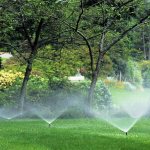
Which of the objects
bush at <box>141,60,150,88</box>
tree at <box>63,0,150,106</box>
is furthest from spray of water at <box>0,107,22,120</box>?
bush at <box>141,60,150,88</box>

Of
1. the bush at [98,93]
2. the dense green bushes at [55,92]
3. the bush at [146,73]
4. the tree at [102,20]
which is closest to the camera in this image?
the tree at [102,20]

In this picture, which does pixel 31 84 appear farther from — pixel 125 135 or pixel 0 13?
pixel 125 135

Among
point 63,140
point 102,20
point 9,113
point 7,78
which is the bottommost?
point 63,140

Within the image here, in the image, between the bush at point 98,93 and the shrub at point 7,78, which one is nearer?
the bush at point 98,93

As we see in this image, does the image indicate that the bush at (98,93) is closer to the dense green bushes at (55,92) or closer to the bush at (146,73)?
the dense green bushes at (55,92)

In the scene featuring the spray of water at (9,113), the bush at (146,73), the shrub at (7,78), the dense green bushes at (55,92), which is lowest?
the spray of water at (9,113)

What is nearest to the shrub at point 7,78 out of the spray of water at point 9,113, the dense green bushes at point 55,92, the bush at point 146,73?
the dense green bushes at point 55,92

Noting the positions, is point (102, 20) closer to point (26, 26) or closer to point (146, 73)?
point (26, 26)

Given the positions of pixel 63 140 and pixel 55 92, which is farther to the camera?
pixel 55 92

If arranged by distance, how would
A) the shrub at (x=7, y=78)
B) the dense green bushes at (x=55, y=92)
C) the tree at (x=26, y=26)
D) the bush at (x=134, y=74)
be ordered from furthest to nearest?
the bush at (x=134, y=74)
the shrub at (x=7, y=78)
the dense green bushes at (x=55, y=92)
the tree at (x=26, y=26)

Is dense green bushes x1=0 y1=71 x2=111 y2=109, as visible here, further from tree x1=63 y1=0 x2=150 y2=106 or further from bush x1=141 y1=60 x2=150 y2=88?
bush x1=141 y1=60 x2=150 y2=88

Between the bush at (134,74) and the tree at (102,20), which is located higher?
the bush at (134,74)

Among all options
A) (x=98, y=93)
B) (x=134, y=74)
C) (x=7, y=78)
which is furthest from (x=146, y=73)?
(x=98, y=93)

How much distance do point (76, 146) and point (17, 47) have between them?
1092 cm
